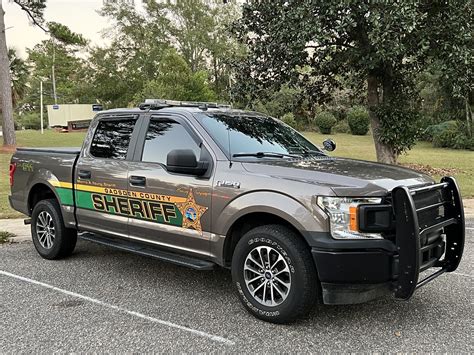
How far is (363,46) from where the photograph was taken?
1212 centimetres

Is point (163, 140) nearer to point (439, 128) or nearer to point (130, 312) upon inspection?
point (130, 312)

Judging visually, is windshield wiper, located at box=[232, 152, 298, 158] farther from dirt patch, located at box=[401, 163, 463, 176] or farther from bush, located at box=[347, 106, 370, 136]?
bush, located at box=[347, 106, 370, 136]

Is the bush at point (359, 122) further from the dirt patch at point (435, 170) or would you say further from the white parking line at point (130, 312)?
the white parking line at point (130, 312)

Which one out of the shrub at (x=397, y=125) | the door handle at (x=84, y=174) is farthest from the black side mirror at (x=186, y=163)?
the shrub at (x=397, y=125)

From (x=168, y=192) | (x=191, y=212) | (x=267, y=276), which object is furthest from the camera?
(x=168, y=192)

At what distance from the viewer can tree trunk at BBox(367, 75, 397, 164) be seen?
45.6 ft

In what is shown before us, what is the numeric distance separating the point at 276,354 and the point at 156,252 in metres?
1.88

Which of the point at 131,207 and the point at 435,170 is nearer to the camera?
the point at 131,207

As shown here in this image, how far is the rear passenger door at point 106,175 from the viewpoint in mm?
5301

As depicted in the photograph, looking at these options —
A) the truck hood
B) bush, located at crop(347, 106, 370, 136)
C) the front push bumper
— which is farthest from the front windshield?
bush, located at crop(347, 106, 370, 136)

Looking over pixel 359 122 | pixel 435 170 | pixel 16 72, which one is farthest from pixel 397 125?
pixel 16 72

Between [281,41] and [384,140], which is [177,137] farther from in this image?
[384,140]

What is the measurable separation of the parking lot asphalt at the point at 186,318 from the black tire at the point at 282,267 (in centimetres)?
14

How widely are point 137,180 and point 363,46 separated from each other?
8865 millimetres
